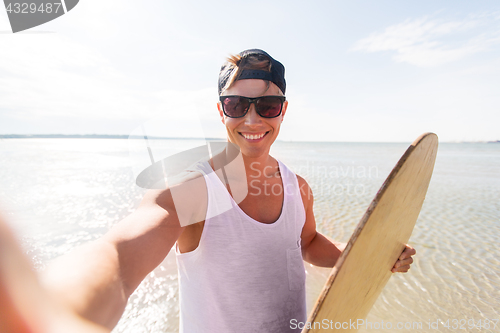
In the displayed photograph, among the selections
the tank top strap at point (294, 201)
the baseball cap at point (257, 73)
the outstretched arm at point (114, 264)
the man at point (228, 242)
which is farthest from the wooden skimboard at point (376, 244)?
the baseball cap at point (257, 73)

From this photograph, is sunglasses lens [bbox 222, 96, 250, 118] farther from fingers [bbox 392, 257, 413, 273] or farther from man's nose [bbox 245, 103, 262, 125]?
fingers [bbox 392, 257, 413, 273]

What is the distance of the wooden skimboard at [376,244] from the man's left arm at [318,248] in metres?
0.06

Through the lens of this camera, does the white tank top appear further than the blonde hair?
No

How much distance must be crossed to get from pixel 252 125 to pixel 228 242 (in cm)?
80

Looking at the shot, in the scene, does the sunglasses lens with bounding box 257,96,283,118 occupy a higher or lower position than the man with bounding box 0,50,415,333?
higher

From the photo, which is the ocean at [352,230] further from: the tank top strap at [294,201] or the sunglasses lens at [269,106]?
the sunglasses lens at [269,106]

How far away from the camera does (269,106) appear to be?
172cm

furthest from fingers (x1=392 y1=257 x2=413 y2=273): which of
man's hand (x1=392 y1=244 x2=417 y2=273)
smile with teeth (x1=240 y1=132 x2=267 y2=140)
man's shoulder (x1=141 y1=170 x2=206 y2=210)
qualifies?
man's shoulder (x1=141 y1=170 x2=206 y2=210)

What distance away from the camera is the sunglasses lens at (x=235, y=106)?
5.48 feet

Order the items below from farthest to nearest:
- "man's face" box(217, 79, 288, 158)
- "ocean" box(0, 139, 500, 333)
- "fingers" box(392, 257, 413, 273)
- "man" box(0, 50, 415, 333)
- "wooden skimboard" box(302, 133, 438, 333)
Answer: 1. "ocean" box(0, 139, 500, 333)
2. "fingers" box(392, 257, 413, 273)
3. "man's face" box(217, 79, 288, 158)
4. "wooden skimboard" box(302, 133, 438, 333)
5. "man" box(0, 50, 415, 333)

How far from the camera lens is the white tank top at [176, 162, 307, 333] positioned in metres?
1.26

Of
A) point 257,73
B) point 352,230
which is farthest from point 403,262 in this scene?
point 352,230

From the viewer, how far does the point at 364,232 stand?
3.74ft

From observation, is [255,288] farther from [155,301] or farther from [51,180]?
[51,180]
